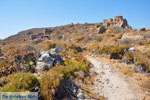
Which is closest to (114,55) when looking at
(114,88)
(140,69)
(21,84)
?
(140,69)

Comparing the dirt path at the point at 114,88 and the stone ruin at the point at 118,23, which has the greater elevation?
the stone ruin at the point at 118,23

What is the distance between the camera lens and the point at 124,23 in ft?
102

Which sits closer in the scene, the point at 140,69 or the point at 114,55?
the point at 140,69

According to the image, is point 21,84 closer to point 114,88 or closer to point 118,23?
point 114,88

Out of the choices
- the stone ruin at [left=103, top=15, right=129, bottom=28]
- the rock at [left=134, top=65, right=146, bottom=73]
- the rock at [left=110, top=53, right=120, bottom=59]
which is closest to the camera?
the rock at [left=134, top=65, right=146, bottom=73]

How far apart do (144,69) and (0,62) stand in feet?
32.7

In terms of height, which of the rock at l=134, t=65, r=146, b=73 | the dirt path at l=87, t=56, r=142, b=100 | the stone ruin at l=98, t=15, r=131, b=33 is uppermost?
the stone ruin at l=98, t=15, r=131, b=33

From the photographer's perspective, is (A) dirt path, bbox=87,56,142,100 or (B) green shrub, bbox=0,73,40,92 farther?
(A) dirt path, bbox=87,56,142,100

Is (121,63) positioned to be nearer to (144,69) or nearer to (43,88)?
(144,69)

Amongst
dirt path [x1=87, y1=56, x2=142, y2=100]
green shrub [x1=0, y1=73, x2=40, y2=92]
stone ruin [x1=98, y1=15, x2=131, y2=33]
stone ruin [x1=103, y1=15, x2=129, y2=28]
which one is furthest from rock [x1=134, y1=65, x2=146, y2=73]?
stone ruin [x1=103, y1=15, x2=129, y2=28]

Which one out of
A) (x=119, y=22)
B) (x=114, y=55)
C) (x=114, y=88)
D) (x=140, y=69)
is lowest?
(x=114, y=88)

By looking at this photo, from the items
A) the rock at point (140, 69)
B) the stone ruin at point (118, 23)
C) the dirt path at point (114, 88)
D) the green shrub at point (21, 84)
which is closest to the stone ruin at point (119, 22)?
the stone ruin at point (118, 23)

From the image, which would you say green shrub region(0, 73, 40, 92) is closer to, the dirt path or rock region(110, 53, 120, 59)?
the dirt path

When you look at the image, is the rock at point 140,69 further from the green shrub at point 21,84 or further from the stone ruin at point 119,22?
the stone ruin at point 119,22
